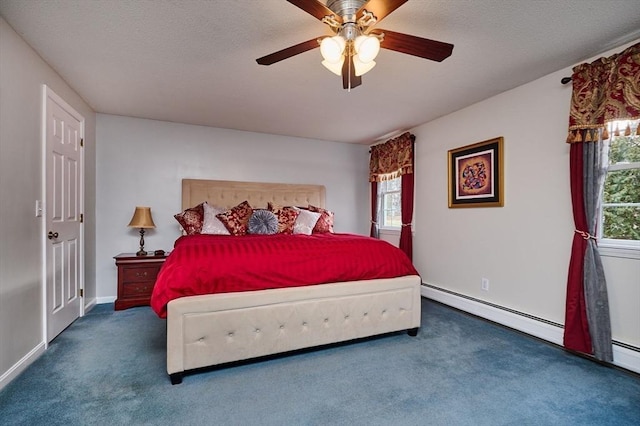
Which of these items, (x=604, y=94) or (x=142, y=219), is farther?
(x=142, y=219)

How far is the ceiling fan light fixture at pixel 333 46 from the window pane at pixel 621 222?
242 cm

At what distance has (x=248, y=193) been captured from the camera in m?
4.42

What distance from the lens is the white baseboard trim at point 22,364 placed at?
1.91m

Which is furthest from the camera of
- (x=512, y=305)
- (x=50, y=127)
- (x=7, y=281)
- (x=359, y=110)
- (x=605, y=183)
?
(x=359, y=110)

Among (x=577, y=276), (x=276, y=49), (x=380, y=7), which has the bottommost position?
(x=577, y=276)

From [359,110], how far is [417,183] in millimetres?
1404

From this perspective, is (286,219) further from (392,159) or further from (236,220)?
(392,159)

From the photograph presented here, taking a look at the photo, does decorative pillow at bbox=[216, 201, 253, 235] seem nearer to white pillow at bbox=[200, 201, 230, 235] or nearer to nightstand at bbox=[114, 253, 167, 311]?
white pillow at bbox=[200, 201, 230, 235]

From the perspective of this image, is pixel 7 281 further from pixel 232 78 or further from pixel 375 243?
pixel 375 243

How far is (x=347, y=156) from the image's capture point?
524cm

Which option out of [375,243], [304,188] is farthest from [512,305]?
[304,188]

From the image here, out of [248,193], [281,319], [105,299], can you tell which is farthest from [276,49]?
[105,299]

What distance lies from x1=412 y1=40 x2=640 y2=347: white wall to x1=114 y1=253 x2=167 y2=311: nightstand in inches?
141

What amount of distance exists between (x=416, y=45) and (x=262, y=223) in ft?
8.10
